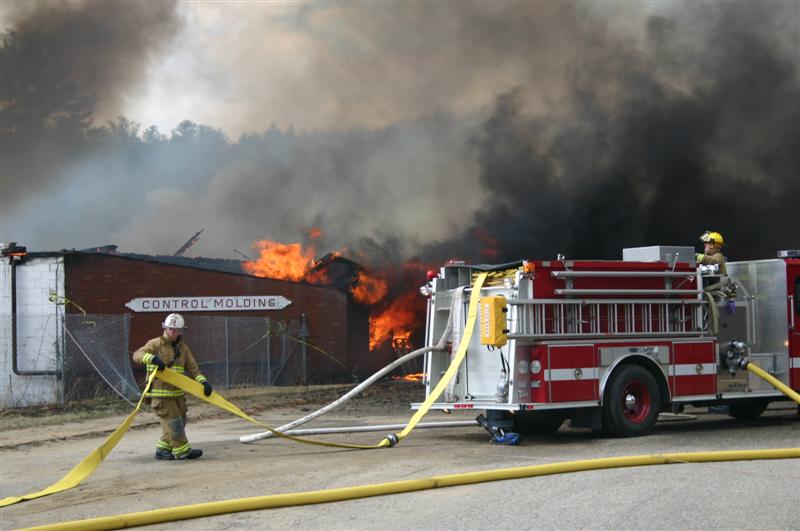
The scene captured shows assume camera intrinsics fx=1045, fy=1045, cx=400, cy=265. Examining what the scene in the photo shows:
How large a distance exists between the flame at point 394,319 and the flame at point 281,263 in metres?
2.23

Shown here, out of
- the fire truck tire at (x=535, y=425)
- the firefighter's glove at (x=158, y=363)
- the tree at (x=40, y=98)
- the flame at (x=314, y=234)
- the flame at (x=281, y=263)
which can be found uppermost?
the tree at (x=40, y=98)

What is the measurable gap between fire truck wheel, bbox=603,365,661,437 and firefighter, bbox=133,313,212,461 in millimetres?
4644

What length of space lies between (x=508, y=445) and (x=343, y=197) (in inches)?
890

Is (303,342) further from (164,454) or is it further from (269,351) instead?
(164,454)

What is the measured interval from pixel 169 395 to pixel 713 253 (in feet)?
23.5

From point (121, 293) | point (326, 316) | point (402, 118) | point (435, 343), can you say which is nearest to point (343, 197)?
point (402, 118)

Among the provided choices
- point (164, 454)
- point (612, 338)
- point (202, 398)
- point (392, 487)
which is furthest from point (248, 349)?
point (392, 487)

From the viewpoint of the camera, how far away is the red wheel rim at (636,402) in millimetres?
12469

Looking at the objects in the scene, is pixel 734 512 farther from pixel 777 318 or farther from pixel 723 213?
pixel 723 213

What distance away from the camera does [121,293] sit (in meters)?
23.7

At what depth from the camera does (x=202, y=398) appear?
11.6 meters

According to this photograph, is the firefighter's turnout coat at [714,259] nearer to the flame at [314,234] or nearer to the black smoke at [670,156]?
the black smoke at [670,156]

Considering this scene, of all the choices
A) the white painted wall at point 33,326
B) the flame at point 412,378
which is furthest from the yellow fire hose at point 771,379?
the white painted wall at point 33,326

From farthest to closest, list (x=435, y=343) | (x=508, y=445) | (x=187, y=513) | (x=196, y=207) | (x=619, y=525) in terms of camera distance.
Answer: (x=196, y=207), (x=435, y=343), (x=508, y=445), (x=187, y=513), (x=619, y=525)
